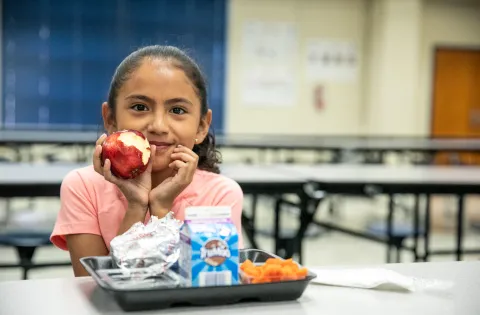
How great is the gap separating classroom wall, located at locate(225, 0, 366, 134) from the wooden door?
1.10m

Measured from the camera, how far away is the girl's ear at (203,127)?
5.12 ft

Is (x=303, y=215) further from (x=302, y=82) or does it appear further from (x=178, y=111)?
(x=302, y=82)

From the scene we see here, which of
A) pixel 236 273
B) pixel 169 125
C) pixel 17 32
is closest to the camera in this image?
pixel 236 273

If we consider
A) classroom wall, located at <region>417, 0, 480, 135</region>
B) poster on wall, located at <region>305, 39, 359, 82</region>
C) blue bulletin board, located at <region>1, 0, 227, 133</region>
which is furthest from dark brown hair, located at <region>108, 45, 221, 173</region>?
classroom wall, located at <region>417, 0, 480, 135</region>

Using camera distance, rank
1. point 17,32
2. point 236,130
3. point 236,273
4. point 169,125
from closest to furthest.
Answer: point 236,273
point 169,125
point 17,32
point 236,130

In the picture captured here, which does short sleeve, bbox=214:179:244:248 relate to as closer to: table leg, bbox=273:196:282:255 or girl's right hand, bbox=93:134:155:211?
girl's right hand, bbox=93:134:155:211

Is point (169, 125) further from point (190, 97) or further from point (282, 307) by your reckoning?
point (282, 307)

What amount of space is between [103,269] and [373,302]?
0.41 metres

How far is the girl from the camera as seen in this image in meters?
1.37

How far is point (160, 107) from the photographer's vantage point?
4.56ft

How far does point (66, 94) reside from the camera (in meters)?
8.45

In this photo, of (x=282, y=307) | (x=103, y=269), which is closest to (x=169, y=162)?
(x=103, y=269)

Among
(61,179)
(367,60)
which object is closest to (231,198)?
(61,179)

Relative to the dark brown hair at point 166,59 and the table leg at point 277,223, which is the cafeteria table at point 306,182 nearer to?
the table leg at point 277,223
